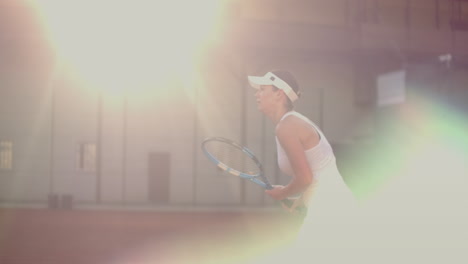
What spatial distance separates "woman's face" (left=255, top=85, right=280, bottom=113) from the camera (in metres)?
3.39

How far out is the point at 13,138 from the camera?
72.7ft

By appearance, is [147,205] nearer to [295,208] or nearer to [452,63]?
[452,63]

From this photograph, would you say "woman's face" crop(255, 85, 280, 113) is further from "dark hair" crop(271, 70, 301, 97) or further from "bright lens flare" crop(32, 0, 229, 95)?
"bright lens flare" crop(32, 0, 229, 95)

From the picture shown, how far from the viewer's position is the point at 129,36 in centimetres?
2089

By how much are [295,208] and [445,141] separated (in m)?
17.8

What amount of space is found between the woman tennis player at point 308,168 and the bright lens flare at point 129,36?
1764 centimetres

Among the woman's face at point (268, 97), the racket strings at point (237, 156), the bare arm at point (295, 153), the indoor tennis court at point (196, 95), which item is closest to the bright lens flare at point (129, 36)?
the indoor tennis court at point (196, 95)

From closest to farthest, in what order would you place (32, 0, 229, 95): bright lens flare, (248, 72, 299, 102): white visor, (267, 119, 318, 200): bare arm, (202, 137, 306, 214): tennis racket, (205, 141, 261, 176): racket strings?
1. (267, 119, 318, 200): bare arm
2. (248, 72, 299, 102): white visor
3. (202, 137, 306, 214): tennis racket
4. (205, 141, 261, 176): racket strings
5. (32, 0, 229, 95): bright lens flare

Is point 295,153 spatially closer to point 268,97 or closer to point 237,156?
point 268,97

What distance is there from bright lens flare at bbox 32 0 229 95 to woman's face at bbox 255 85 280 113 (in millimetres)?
17601

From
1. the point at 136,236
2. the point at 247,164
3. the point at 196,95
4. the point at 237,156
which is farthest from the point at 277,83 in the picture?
the point at 196,95

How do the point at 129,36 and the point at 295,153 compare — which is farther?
the point at 129,36

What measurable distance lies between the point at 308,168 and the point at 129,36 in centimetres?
1835

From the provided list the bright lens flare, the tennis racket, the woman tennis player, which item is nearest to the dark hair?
the woman tennis player
